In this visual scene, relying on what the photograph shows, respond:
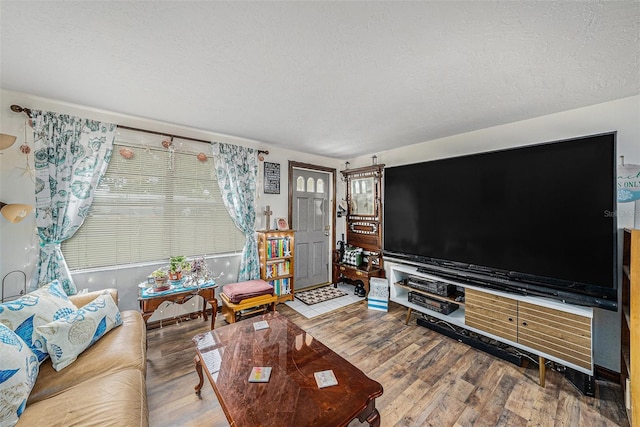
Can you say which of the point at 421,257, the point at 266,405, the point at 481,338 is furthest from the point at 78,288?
the point at 481,338

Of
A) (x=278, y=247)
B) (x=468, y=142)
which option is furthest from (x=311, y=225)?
(x=468, y=142)

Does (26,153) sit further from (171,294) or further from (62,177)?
(171,294)

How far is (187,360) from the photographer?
7.22 ft

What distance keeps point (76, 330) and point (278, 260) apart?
225 centimetres

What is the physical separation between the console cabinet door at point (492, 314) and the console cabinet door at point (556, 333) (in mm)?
52

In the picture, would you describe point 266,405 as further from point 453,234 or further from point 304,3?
point 453,234

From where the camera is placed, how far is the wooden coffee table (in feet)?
3.77

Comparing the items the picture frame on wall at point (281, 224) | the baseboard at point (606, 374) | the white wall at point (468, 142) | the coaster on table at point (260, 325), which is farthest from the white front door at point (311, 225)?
the baseboard at point (606, 374)

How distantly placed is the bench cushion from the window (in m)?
0.63

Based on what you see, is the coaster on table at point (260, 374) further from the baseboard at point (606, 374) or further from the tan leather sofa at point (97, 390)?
the baseboard at point (606, 374)

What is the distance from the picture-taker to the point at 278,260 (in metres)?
3.59

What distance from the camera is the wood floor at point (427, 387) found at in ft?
5.29

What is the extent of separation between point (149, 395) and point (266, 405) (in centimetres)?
122

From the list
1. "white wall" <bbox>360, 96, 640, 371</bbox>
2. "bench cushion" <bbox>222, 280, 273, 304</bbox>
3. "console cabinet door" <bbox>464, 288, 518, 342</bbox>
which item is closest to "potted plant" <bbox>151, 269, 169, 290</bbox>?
"bench cushion" <bbox>222, 280, 273, 304</bbox>
